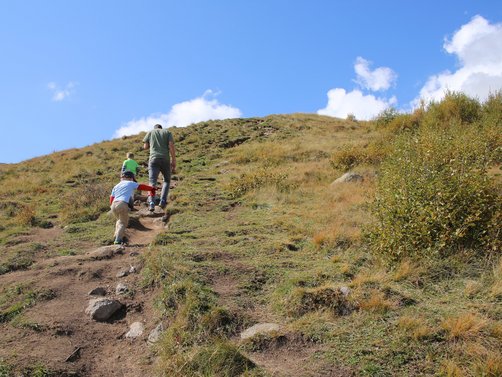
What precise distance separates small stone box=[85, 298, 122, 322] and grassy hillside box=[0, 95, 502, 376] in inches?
23.4

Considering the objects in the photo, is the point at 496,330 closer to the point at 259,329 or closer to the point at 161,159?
the point at 259,329

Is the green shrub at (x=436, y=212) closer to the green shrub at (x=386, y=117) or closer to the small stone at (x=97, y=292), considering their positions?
the small stone at (x=97, y=292)

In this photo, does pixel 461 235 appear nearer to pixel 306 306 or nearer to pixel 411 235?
pixel 411 235

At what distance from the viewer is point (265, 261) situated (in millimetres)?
6367

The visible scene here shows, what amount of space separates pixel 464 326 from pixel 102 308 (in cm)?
405

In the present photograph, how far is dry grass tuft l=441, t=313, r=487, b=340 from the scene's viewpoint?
3.89m

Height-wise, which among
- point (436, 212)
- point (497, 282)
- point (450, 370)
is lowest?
point (450, 370)

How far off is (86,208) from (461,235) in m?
8.94

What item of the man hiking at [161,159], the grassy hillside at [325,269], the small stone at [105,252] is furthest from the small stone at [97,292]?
the man hiking at [161,159]

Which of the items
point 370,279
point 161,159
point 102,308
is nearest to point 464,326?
point 370,279

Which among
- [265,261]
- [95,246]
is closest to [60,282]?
[95,246]

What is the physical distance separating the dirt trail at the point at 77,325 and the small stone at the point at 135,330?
6 cm

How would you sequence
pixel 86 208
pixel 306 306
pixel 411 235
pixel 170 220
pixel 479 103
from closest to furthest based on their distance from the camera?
pixel 306 306 → pixel 411 235 → pixel 170 220 → pixel 86 208 → pixel 479 103

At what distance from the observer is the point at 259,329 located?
4.53 meters
